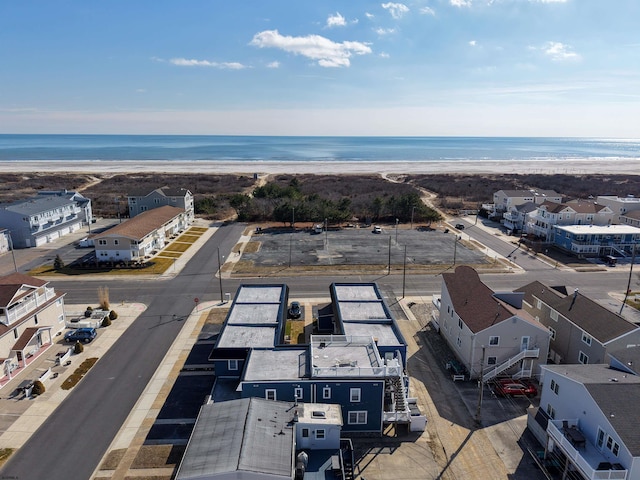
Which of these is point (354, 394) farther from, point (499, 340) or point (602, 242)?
point (602, 242)

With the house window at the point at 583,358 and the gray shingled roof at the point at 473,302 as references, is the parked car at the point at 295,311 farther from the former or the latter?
the house window at the point at 583,358

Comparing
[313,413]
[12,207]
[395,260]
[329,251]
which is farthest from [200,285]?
[12,207]

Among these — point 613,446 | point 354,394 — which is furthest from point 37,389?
point 613,446

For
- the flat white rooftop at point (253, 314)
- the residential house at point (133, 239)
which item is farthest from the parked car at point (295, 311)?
the residential house at point (133, 239)

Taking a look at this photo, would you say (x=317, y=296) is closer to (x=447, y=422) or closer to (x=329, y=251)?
(x=329, y=251)

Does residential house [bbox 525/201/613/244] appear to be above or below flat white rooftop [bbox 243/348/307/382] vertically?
above

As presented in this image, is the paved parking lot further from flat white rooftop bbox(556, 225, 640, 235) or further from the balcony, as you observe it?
the balcony

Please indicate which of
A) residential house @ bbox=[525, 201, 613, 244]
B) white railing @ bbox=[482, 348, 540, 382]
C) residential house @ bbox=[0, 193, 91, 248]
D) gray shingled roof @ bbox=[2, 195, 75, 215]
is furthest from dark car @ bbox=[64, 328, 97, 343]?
residential house @ bbox=[525, 201, 613, 244]
